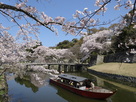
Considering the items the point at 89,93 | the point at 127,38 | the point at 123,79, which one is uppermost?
the point at 127,38

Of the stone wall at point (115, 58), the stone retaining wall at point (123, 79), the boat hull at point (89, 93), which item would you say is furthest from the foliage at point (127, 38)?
the boat hull at point (89, 93)

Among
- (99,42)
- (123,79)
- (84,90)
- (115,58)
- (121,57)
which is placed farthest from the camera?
(99,42)

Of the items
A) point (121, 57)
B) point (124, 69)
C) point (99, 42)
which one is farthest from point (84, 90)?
point (99, 42)

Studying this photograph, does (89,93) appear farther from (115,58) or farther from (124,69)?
(115,58)

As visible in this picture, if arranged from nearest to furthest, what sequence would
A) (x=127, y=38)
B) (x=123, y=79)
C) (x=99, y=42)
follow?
(x=123, y=79), (x=127, y=38), (x=99, y=42)

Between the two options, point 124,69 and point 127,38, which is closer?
point 127,38

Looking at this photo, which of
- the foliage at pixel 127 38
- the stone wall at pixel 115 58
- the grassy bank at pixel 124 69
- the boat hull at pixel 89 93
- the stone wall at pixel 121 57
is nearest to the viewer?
the boat hull at pixel 89 93

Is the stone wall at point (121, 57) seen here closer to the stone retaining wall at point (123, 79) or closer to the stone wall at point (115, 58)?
the stone wall at point (115, 58)

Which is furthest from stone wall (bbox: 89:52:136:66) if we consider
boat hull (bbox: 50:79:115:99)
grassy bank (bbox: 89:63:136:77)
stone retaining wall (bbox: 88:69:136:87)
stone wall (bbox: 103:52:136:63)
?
boat hull (bbox: 50:79:115:99)

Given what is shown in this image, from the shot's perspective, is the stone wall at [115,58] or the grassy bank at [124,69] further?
the stone wall at [115,58]

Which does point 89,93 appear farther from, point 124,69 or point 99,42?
point 99,42

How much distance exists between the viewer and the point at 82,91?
1116 centimetres

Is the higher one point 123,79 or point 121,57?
point 121,57

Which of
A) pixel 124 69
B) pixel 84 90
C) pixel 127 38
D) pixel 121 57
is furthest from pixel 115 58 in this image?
pixel 84 90
